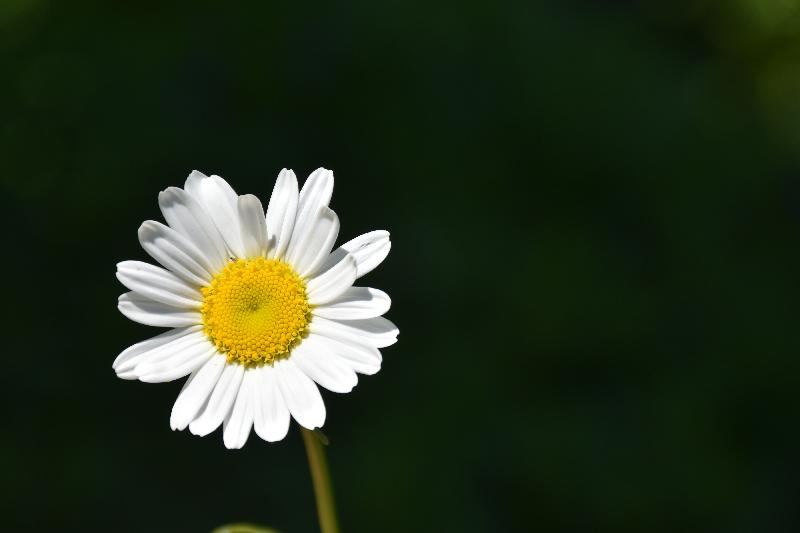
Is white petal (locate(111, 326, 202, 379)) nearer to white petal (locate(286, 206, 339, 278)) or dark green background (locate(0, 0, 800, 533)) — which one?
white petal (locate(286, 206, 339, 278))

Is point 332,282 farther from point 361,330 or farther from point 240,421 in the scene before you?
point 240,421

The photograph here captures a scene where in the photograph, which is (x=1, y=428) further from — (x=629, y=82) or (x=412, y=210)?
(x=629, y=82)

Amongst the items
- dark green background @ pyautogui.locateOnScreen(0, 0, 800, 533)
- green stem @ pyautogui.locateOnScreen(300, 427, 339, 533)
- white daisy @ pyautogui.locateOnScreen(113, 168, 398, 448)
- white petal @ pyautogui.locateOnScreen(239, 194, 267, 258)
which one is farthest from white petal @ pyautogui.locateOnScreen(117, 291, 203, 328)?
dark green background @ pyautogui.locateOnScreen(0, 0, 800, 533)

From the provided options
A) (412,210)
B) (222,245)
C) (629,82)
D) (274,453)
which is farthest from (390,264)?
(222,245)

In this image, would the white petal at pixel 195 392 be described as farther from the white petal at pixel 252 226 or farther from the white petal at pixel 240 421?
the white petal at pixel 252 226

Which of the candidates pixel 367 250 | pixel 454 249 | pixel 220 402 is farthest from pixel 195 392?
pixel 454 249
